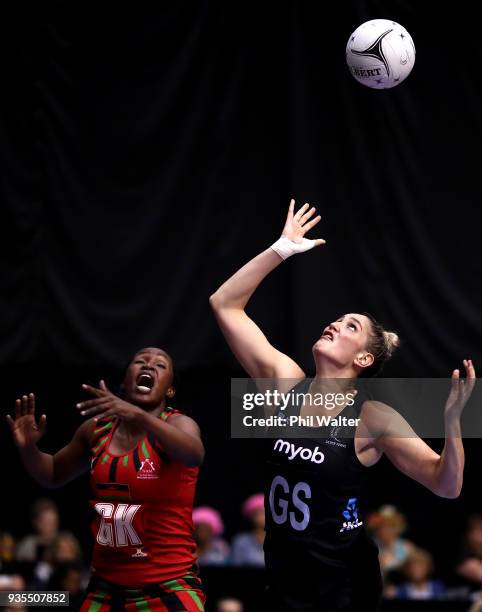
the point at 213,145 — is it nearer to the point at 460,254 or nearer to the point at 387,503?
the point at 460,254

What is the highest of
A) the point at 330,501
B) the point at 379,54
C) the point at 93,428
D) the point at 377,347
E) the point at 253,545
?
the point at 379,54

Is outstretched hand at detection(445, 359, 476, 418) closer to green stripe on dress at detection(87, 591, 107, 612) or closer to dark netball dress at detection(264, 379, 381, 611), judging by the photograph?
dark netball dress at detection(264, 379, 381, 611)

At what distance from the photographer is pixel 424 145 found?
29.0 feet

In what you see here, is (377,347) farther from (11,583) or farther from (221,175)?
(221,175)

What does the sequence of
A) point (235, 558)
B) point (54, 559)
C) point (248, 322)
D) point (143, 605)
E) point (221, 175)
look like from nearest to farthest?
1. point (143, 605)
2. point (248, 322)
3. point (54, 559)
4. point (235, 558)
5. point (221, 175)

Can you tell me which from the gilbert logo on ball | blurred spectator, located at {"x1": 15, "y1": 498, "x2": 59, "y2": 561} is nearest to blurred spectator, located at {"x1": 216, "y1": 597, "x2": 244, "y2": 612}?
blurred spectator, located at {"x1": 15, "y1": 498, "x2": 59, "y2": 561}

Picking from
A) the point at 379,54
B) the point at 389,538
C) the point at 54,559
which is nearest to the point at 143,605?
the point at 54,559

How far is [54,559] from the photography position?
309 inches

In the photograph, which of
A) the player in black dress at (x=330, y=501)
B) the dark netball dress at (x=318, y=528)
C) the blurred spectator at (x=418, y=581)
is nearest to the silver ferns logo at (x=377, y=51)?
the player in black dress at (x=330, y=501)

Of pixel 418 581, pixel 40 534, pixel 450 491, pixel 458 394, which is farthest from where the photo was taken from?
pixel 40 534

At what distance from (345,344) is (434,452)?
696 mm

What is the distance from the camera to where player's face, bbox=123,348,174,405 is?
5051 millimetres

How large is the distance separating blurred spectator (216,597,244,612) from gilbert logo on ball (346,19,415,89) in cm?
343

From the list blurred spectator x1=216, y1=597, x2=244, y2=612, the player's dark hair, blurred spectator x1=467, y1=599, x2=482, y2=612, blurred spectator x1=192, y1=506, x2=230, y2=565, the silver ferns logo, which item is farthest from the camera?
blurred spectator x1=192, y1=506, x2=230, y2=565
